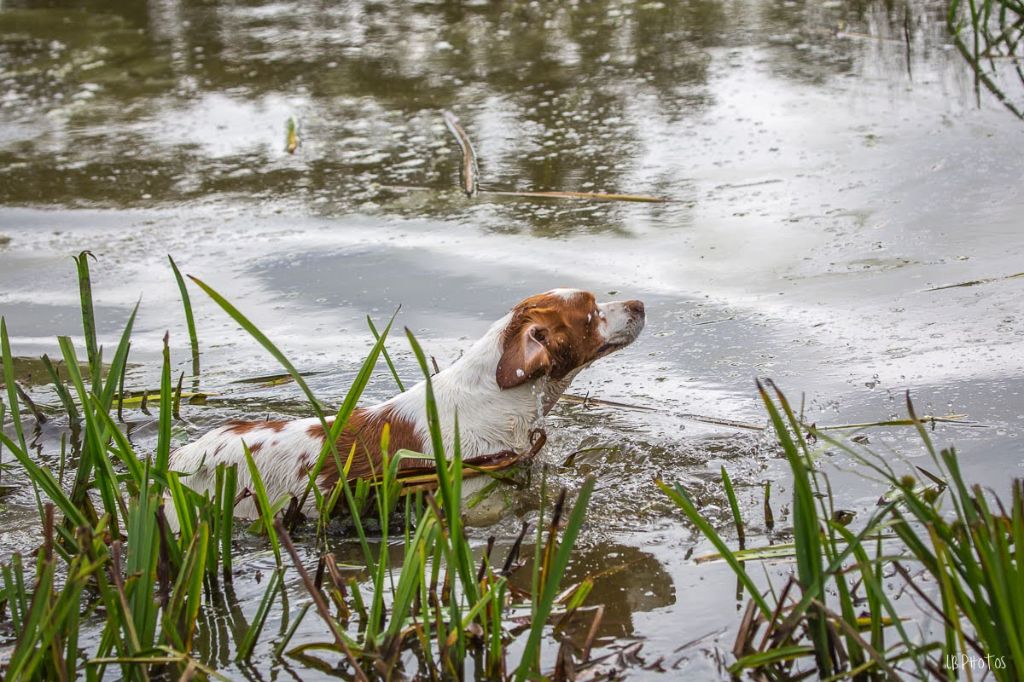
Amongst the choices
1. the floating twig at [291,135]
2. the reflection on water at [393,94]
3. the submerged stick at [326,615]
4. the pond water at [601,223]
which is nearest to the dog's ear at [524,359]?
the pond water at [601,223]

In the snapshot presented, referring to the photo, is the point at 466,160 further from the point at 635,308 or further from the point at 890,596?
the point at 890,596

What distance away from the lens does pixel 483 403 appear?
15.6 feet

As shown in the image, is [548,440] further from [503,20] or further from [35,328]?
[503,20]

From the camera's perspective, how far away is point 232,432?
4.66 metres

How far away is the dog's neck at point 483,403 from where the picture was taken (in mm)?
4684

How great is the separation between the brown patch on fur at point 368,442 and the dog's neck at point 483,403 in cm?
6

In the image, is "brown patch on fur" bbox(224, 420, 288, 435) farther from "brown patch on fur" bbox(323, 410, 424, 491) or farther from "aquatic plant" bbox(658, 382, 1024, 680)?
"aquatic plant" bbox(658, 382, 1024, 680)

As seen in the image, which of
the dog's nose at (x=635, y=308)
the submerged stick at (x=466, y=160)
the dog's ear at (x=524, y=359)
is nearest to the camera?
the dog's ear at (x=524, y=359)

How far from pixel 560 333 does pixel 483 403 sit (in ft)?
1.28

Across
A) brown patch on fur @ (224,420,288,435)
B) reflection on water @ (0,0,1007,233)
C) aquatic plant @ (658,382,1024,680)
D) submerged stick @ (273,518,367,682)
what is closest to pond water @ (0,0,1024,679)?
reflection on water @ (0,0,1007,233)

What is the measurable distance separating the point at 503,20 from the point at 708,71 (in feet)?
7.93

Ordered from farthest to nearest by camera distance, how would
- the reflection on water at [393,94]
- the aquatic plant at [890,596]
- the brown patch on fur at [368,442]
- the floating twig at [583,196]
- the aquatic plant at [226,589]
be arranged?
the reflection on water at [393,94]
the floating twig at [583,196]
the brown patch on fur at [368,442]
the aquatic plant at [226,589]
the aquatic plant at [890,596]

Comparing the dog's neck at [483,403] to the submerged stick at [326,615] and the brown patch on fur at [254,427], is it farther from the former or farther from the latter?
the submerged stick at [326,615]

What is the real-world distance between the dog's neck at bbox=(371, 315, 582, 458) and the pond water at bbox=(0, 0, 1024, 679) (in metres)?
0.20
